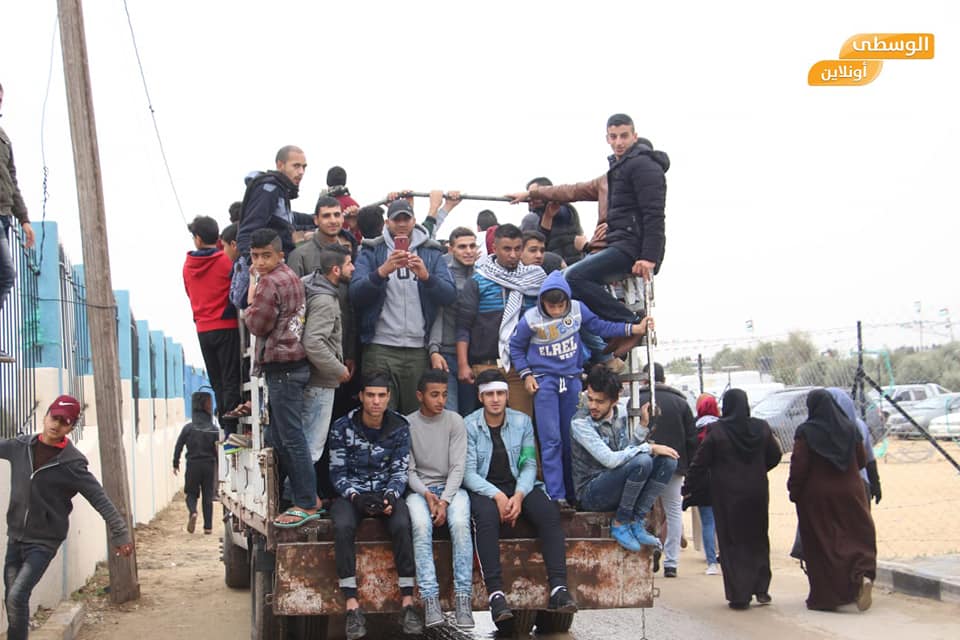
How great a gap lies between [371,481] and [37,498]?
211 centimetres

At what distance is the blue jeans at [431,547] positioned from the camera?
5.81 meters

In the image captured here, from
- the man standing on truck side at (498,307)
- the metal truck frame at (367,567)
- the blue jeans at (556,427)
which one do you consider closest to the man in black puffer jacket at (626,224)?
the man standing on truck side at (498,307)

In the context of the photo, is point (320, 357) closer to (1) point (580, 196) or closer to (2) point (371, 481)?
(2) point (371, 481)

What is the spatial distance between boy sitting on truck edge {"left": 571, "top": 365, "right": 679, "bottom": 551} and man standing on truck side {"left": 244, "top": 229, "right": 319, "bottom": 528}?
1.56m

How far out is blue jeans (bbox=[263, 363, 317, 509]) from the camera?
19.7ft

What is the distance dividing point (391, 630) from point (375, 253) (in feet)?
9.25

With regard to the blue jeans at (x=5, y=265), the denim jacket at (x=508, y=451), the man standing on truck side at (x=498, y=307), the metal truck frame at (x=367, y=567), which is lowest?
the metal truck frame at (x=367, y=567)

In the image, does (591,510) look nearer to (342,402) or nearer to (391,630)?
(342,402)

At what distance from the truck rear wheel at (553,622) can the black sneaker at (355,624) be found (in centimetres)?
239

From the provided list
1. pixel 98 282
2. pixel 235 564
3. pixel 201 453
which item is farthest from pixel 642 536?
pixel 201 453

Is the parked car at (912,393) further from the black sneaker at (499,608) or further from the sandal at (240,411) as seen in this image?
the black sneaker at (499,608)

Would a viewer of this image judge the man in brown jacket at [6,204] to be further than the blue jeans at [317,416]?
Yes

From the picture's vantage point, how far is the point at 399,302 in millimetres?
7008

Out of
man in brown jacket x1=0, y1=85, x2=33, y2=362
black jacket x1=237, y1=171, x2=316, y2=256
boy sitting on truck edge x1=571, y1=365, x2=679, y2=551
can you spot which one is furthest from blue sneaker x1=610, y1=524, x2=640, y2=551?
man in brown jacket x1=0, y1=85, x2=33, y2=362
